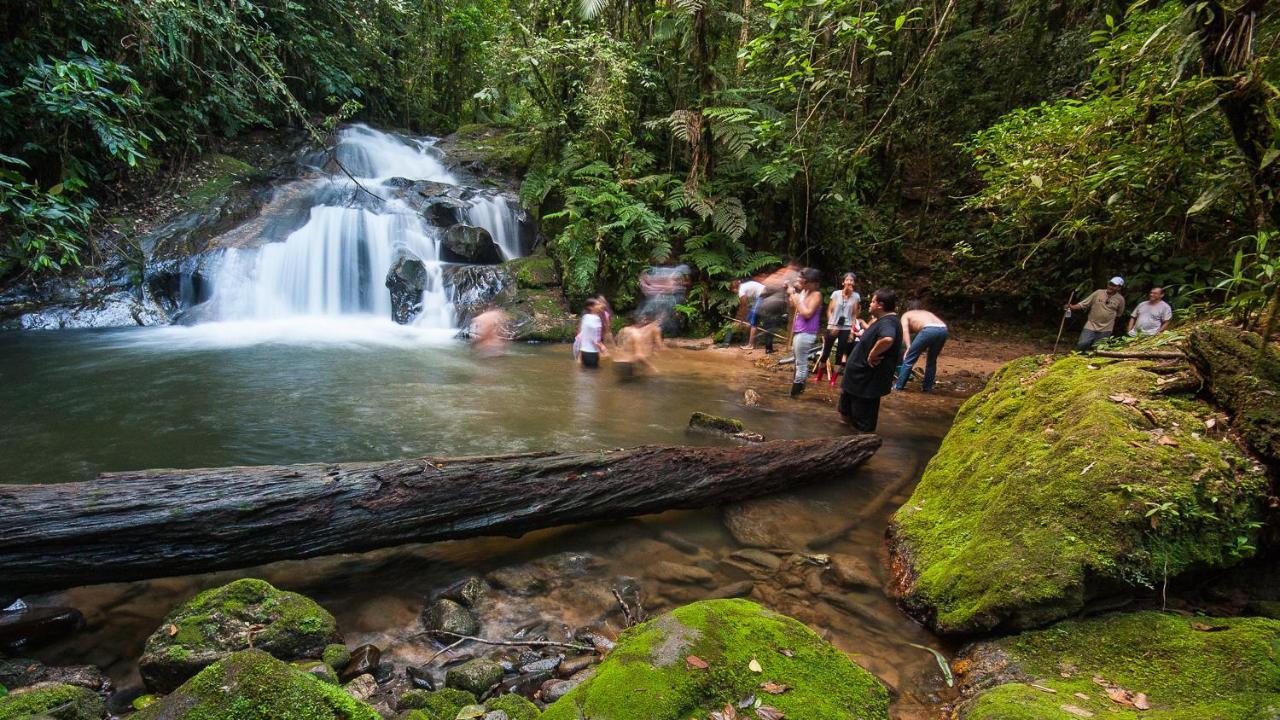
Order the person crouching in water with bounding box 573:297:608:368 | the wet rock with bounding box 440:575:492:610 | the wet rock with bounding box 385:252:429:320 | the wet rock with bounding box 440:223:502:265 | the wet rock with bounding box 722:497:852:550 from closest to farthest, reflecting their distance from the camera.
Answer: the wet rock with bounding box 440:575:492:610 → the wet rock with bounding box 722:497:852:550 → the person crouching in water with bounding box 573:297:608:368 → the wet rock with bounding box 385:252:429:320 → the wet rock with bounding box 440:223:502:265

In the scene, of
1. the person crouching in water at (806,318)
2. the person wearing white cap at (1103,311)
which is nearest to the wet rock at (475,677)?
the person crouching in water at (806,318)

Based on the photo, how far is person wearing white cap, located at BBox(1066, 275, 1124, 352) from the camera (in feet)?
27.4

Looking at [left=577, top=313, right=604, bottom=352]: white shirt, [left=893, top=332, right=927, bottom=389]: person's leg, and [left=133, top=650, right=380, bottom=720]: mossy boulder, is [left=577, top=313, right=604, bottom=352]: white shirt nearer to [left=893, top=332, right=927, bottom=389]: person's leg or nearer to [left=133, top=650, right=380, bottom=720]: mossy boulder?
[left=893, top=332, right=927, bottom=389]: person's leg

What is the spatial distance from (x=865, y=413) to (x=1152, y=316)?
5.46m

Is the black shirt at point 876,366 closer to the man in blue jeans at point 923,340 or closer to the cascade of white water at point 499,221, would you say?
the man in blue jeans at point 923,340

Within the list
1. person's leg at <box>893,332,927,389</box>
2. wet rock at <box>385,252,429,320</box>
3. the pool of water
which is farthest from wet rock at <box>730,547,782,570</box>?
wet rock at <box>385,252,429,320</box>

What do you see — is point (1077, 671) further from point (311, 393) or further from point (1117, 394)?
point (311, 393)

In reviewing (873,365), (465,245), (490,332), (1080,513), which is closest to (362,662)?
(1080,513)

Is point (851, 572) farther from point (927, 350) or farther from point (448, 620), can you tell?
point (927, 350)

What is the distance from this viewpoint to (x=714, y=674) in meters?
1.99

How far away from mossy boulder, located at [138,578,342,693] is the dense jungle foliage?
7080 mm

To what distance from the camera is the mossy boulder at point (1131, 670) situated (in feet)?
6.61

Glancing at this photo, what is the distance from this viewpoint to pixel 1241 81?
122 inches

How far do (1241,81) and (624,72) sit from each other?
1162 cm
